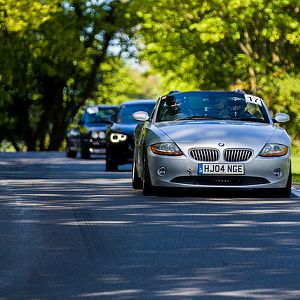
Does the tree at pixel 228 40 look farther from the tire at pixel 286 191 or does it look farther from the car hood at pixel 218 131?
the tire at pixel 286 191

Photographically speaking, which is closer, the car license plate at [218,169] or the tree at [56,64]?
the car license plate at [218,169]

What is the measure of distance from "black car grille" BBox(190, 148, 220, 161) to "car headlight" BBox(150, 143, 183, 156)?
0.58 ft

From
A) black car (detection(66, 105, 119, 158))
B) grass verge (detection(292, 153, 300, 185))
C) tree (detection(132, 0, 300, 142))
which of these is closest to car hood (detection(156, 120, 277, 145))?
grass verge (detection(292, 153, 300, 185))

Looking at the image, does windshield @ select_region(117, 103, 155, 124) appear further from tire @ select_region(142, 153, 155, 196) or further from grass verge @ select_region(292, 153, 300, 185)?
tire @ select_region(142, 153, 155, 196)

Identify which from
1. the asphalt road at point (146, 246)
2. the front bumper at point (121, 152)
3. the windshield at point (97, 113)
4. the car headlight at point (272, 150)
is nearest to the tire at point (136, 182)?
the asphalt road at point (146, 246)

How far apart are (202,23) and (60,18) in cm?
1801

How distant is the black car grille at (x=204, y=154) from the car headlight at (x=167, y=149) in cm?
18

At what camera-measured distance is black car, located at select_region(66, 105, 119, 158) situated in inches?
1447

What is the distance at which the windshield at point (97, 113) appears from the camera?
121 feet

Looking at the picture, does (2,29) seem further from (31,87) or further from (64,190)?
(64,190)

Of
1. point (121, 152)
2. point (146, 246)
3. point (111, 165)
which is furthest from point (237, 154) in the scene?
point (111, 165)

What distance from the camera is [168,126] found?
682 inches

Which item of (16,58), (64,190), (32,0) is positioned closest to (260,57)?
(32,0)

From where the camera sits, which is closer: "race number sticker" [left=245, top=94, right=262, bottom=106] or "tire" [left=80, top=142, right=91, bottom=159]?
"race number sticker" [left=245, top=94, right=262, bottom=106]
